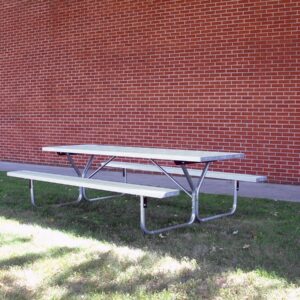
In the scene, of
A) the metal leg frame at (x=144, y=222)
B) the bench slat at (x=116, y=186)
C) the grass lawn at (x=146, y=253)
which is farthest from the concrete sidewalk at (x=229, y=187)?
the bench slat at (x=116, y=186)

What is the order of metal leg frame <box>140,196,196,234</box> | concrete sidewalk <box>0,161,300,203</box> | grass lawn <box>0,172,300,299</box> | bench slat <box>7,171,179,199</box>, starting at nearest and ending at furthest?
grass lawn <box>0,172,300,299</box>
bench slat <box>7,171,179,199</box>
metal leg frame <box>140,196,196,234</box>
concrete sidewalk <box>0,161,300,203</box>

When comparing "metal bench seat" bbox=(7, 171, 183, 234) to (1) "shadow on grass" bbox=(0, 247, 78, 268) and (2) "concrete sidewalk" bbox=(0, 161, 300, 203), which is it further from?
(2) "concrete sidewalk" bbox=(0, 161, 300, 203)

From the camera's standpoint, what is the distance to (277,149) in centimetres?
809

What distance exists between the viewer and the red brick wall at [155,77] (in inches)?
317

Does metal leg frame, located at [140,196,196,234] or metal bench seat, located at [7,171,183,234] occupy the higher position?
metal bench seat, located at [7,171,183,234]

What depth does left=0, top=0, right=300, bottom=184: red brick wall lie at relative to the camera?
8055 millimetres

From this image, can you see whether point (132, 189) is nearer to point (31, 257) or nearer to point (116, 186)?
point (116, 186)

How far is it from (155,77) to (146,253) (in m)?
5.21

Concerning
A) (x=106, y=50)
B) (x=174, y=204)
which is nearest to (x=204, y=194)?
(x=174, y=204)

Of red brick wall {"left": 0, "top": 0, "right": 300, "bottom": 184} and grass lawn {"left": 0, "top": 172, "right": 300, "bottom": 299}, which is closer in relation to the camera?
grass lawn {"left": 0, "top": 172, "right": 300, "bottom": 299}

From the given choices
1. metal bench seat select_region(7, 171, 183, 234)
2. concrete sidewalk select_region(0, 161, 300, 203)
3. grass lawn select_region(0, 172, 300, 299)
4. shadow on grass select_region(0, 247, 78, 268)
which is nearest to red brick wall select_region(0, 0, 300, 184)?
concrete sidewalk select_region(0, 161, 300, 203)

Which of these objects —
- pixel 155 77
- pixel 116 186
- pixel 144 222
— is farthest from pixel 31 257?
pixel 155 77

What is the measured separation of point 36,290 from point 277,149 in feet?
17.3

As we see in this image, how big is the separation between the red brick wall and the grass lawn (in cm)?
195
